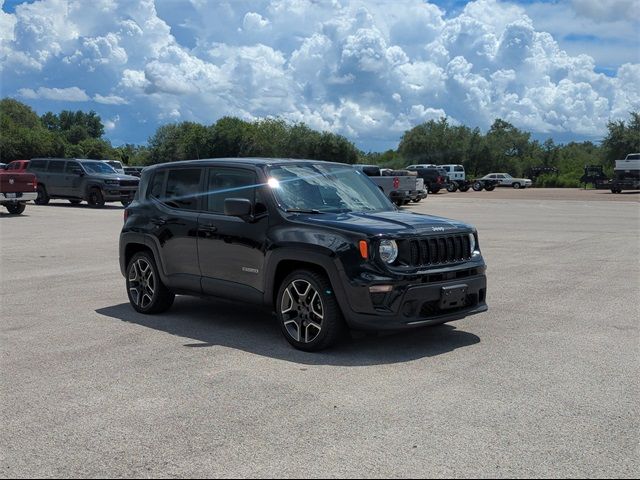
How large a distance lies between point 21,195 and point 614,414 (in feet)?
75.3

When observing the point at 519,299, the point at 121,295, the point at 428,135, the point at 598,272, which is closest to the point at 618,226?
the point at 598,272

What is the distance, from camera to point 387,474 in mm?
3906

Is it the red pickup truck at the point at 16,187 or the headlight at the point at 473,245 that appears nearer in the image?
the headlight at the point at 473,245

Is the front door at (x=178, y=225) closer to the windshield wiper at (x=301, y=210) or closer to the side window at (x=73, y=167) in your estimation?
the windshield wiper at (x=301, y=210)

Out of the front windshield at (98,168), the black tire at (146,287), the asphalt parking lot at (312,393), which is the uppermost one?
the front windshield at (98,168)

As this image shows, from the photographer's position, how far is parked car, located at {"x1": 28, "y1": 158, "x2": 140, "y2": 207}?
29.2 meters

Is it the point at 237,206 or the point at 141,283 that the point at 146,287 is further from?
the point at 237,206

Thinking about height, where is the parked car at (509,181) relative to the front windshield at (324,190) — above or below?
below

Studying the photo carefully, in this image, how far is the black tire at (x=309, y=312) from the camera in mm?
6340

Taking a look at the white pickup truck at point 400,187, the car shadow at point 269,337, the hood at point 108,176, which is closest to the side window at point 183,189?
the car shadow at point 269,337

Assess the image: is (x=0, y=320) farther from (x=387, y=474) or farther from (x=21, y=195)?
(x=21, y=195)

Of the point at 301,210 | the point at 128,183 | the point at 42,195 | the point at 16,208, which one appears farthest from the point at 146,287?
the point at 42,195

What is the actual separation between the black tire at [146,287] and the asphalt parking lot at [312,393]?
0.22m

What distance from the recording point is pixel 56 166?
30422 millimetres
